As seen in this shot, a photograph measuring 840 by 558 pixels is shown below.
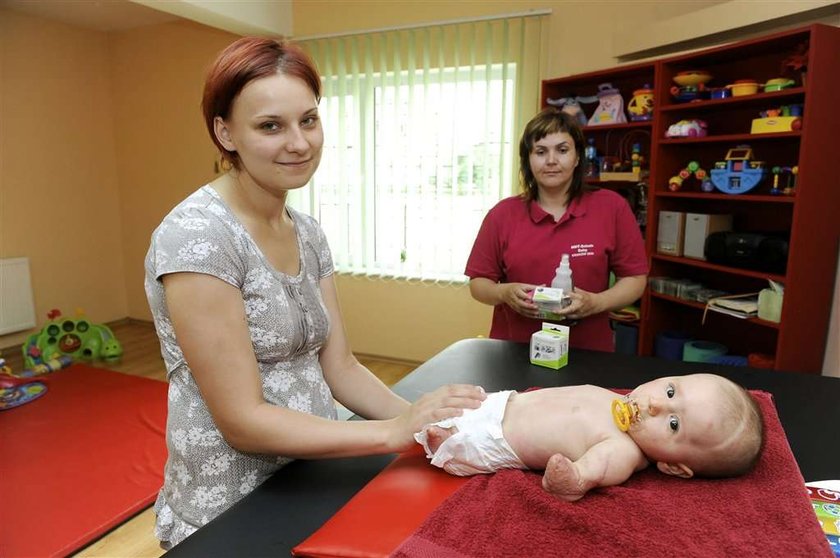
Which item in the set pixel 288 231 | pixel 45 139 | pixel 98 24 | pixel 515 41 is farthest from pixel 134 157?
pixel 288 231

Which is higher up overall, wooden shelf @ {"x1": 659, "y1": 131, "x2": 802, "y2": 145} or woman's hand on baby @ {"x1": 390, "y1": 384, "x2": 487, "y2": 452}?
wooden shelf @ {"x1": 659, "y1": 131, "x2": 802, "y2": 145}

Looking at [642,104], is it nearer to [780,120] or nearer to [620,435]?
[780,120]

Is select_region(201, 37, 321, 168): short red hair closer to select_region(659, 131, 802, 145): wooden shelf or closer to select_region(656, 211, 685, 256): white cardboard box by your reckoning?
select_region(659, 131, 802, 145): wooden shelf

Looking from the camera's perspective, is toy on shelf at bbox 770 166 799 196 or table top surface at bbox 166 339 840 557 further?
toy on shelf at bbox 770 166 799 196

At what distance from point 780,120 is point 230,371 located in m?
2.66

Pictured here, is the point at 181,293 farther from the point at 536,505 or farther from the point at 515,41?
the point at 515,41

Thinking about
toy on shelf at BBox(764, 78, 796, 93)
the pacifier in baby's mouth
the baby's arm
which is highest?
toy on shelf at BBox(764, 78, 796, 93)

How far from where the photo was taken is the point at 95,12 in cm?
460

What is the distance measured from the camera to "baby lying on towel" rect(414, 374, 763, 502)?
3.09 feet

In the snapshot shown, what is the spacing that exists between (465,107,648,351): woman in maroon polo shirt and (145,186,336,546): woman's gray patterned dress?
3.10 feet

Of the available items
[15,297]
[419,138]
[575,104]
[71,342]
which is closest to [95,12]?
[15,297]

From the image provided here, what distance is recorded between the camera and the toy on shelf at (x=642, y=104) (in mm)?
3094

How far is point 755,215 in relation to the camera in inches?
119

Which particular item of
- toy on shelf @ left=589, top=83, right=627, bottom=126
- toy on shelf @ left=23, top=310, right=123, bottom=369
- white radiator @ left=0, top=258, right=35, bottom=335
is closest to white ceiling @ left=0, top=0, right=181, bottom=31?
white radiator @ left=0, top=258, right=35, bottom=335
